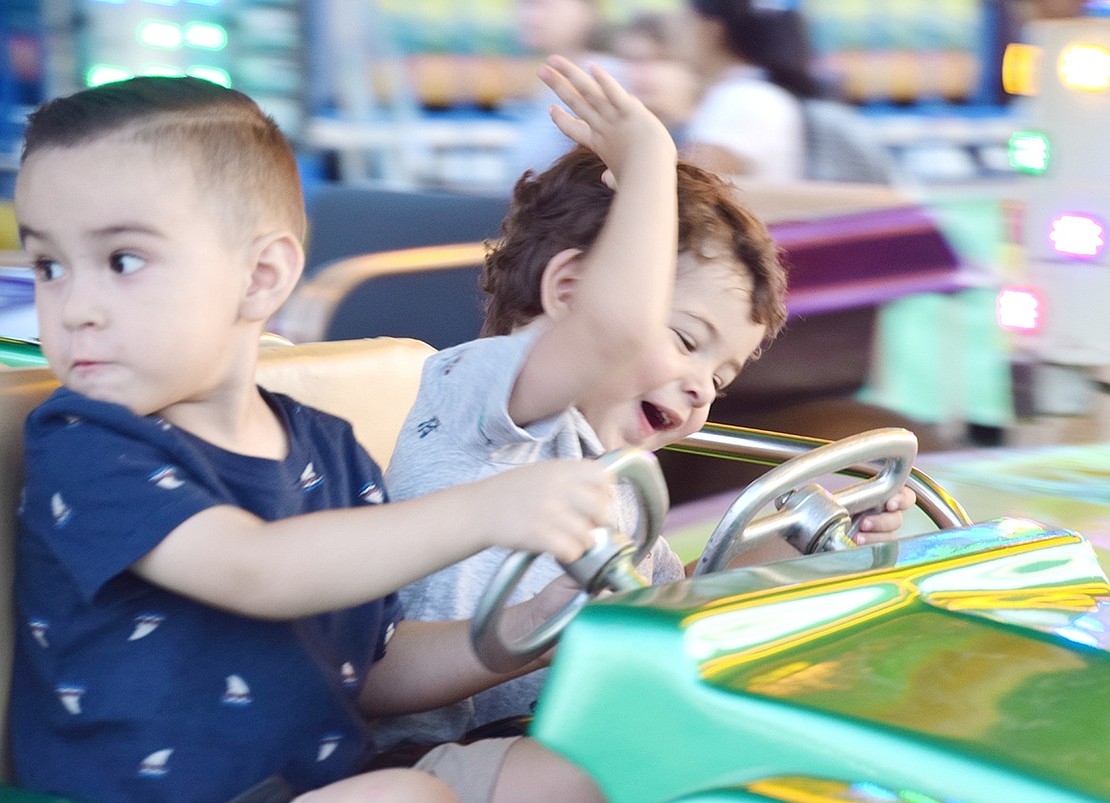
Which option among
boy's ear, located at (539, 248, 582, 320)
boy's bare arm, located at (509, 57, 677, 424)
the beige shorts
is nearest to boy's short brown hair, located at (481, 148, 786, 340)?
boy's ear, located at (539, 248, 582, 320)

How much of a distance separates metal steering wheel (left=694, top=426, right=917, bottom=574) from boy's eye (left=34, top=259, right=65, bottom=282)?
482 millimetres

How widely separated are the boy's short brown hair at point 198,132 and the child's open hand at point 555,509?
31 centimetres

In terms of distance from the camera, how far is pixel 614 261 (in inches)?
41.5

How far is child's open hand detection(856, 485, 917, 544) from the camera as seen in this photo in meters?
1.34

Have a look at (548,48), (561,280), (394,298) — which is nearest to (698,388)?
(561,280)

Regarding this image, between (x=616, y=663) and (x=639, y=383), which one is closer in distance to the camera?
(x=616, y=663)

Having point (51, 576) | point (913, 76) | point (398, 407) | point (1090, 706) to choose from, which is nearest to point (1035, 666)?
point (1090, 706)

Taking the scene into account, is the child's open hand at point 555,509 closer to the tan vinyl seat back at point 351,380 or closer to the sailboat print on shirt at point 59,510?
the sailboat print on shirt at point 59,510

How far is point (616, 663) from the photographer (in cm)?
83

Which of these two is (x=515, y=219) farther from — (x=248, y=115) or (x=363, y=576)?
(x=363, y=576)

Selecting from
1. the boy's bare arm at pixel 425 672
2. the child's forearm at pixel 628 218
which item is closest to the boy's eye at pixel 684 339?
the child's forearm at pixel 628 218

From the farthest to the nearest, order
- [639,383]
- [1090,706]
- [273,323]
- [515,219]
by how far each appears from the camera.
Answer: [273,323], [515,219], [639,383], [1090,706]

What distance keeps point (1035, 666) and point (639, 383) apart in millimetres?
464

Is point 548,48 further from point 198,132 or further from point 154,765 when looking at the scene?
point 154,765
